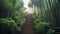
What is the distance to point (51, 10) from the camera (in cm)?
988

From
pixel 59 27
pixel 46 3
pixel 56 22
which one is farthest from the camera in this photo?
pixel 46 3

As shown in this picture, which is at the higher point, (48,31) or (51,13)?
(51,13)

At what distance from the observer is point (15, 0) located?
10.5 meters

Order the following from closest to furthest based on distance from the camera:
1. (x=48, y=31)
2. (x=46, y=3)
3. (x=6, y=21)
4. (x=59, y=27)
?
(x=6, y=21) < (x=48, y=31) < (x=59, y=27) < (x=46, y=3)

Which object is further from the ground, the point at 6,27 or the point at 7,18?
the point at 7,18

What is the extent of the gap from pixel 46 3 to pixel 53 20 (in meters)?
1.14

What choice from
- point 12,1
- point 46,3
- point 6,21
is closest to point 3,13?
point 12,1

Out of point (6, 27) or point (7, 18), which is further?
point (7, 18)

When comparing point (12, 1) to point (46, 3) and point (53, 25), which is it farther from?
point (53, 25)

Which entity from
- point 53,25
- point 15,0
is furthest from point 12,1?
point 53,25

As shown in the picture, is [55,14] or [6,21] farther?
[55,14]

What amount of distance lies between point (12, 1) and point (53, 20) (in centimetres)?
251

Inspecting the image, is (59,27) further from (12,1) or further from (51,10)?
(12,1)

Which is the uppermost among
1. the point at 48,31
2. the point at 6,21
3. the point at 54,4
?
the point at 54,4
